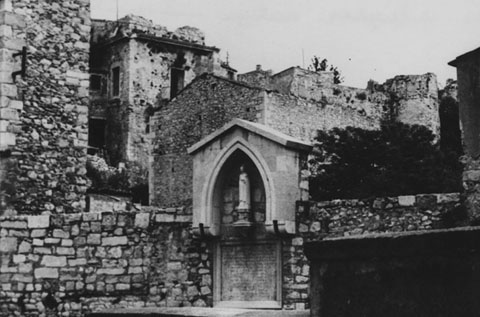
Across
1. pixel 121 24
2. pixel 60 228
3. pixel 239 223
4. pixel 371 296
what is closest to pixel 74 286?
pixel 60 228

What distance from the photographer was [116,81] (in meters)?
44.6

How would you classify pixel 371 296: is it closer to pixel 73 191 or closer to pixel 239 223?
pixel 239 223

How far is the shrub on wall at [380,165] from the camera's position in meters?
28.5

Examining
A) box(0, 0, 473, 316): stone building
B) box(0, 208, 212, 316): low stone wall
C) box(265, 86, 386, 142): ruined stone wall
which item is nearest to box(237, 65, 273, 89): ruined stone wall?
box(265, 86, 386, 142): ruined stone wall

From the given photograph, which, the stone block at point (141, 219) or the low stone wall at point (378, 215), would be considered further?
the stone block at point (141, 219)

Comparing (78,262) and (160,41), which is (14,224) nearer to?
(78,262)

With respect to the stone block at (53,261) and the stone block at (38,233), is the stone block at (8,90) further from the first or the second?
the stone block at (53,261)

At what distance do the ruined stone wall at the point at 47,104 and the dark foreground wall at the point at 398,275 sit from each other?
10502mm

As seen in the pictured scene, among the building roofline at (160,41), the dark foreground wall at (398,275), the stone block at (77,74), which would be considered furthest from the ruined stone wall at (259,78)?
the dark foreground wall at (398,275)

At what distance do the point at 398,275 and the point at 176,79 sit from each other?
41797mm

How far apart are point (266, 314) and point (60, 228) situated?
6.75 metres

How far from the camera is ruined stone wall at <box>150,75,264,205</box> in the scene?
3541cm

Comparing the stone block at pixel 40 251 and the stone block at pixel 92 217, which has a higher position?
the stone block at pixel 92 217

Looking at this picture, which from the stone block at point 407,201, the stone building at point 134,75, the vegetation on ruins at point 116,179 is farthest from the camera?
the stone building at point 134,75
